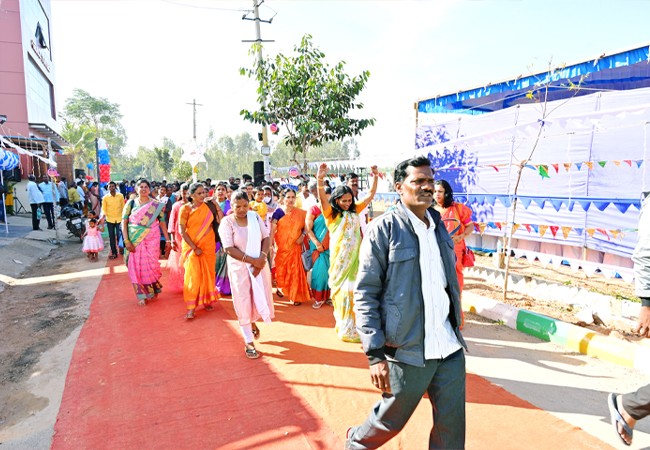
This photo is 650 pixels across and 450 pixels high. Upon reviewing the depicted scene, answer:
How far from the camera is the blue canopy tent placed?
6.87m

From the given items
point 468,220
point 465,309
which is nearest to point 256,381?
point 468,220

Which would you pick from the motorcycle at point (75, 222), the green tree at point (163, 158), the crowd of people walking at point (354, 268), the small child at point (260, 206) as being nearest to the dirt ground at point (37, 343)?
the crowd of people walking at point (354, 268)

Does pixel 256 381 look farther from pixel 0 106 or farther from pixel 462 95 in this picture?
pixel 0 106

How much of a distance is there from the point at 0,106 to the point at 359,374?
76.7 ft

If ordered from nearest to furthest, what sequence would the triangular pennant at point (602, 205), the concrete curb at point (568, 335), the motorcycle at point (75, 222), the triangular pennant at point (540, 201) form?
the concrete curb at point (568, 335)
the triangular pennant at point (602, 205)
the triangular pennant at point (540, 201)
the motorcycle at point (75, 222)

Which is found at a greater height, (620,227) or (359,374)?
(620,227)

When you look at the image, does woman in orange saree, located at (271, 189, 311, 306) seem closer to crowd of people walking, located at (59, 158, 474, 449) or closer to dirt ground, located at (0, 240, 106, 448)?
crowd of people walking, located at (59, 158, 474, 449)

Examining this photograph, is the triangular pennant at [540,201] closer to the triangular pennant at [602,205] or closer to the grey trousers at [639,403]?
the triangular pennant at [602,205]

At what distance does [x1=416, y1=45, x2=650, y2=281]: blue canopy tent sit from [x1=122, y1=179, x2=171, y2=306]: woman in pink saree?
15.7 feet

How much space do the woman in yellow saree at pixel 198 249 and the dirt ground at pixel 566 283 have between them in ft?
12.8

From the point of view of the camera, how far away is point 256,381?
339 centimetres

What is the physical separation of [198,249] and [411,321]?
3.89m

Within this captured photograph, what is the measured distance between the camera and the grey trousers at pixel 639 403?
2295 mm

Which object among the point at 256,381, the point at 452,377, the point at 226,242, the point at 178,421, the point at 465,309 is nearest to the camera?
the point at 452,377
